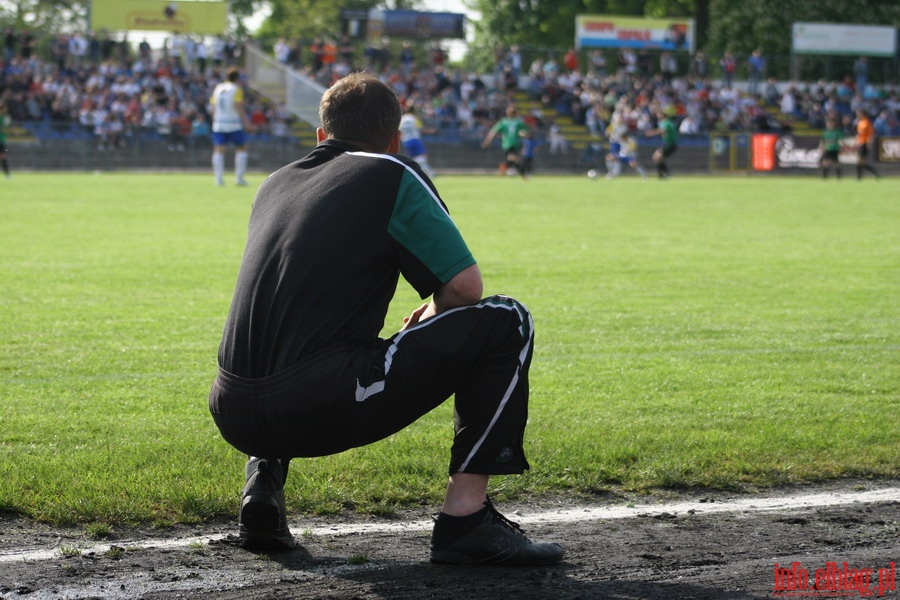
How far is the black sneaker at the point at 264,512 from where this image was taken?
154 inches

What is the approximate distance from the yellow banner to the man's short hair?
5099cm

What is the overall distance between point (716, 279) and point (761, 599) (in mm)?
8259

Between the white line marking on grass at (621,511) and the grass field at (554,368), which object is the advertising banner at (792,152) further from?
the white line marking on grass at (621,511)

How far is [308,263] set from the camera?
362 cm

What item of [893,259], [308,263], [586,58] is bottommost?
[893,259]

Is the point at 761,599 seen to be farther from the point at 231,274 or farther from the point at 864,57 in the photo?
the point at 864,57

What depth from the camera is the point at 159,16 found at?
52.5 m

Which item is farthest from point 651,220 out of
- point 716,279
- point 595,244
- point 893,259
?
point 716,279

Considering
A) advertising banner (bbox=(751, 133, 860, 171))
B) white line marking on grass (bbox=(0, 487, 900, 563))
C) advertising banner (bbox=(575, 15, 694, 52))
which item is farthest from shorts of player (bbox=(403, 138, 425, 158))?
advertising banner (bbox=(575, 15, 694, 52))

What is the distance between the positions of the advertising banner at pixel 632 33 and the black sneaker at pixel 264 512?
2332 inches

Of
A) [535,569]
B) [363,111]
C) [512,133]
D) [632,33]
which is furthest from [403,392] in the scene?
[632,33]

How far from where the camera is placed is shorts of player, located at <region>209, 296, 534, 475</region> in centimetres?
361

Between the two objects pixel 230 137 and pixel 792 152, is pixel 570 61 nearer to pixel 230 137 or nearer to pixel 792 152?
pixel 792 152

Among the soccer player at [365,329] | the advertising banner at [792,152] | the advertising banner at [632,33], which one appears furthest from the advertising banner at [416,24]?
the soccer player at [365,329]
